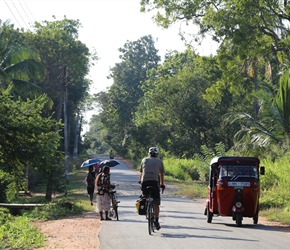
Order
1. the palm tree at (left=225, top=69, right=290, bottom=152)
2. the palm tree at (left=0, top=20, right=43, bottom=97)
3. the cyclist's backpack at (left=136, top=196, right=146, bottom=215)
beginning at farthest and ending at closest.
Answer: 1. the palm tree at (left=0, top=20, right=43, bottom=97)
2. the palm tree at (left=225, top=69, right=290, bottom=152)
3. the cyclist's backpack at (left=136, top=196, right=146, bottom=215)

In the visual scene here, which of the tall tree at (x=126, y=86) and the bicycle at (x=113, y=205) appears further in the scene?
the tall tree at (x=126, y=86)

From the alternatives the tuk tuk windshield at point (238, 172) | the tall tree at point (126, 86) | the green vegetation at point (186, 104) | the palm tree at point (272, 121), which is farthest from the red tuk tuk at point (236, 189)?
the tall tree at point (126, 86)

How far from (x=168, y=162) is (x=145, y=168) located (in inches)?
1743

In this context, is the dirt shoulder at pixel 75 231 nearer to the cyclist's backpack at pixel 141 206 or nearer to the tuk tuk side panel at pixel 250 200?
the tuk tuk side panel at pixel 250 200

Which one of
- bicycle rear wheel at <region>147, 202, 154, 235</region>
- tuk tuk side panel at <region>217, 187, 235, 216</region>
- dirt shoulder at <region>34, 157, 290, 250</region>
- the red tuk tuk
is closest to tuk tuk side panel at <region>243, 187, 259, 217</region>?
the red tuk tuk

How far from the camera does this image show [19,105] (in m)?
22.4

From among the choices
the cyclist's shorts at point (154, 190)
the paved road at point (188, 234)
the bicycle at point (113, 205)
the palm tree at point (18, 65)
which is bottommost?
the paved road at point (188, 234)

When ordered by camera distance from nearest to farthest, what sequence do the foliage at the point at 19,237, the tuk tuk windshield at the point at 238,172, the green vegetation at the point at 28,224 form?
the foliage at the point at 19,237 → the green vegetation at the point at 28,224 → the tuk tuk windshield at the point at 238,172

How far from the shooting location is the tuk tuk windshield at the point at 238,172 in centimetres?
1689

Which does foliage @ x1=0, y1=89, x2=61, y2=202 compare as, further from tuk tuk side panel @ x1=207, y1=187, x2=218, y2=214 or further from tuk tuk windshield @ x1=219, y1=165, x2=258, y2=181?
tuk tuk windshield @ x1=219, y1=165, x2=258, y2=181

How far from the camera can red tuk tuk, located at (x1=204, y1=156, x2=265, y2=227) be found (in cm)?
1639

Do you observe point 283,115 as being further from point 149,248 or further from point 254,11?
point 149,248

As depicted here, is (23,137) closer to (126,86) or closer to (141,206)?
(141,206)

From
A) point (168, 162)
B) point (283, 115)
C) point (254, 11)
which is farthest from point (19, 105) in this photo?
point (168, 162)
